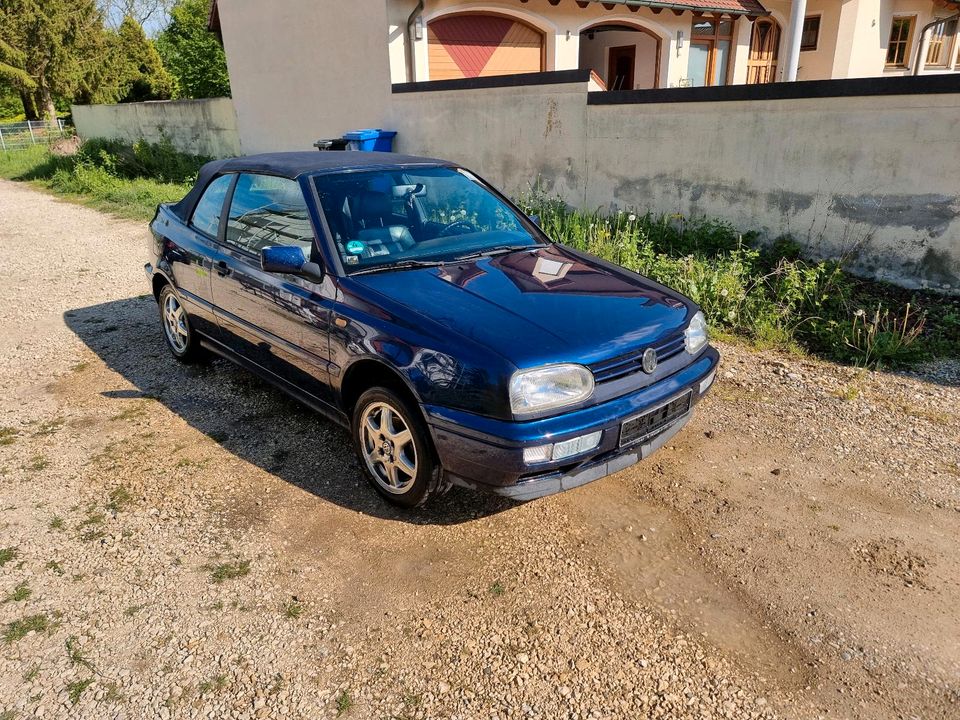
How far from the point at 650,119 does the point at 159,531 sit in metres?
6.95

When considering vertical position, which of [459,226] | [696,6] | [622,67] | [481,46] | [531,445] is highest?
[696,6]

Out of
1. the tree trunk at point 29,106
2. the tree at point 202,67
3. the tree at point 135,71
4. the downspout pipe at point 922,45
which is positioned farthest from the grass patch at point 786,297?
the tree trunk at point 29,106

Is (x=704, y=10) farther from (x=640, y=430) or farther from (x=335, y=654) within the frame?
(x=335, y=654)

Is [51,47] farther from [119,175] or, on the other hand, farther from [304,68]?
[304,68]

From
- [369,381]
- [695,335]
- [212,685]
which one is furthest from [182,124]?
[212,685]

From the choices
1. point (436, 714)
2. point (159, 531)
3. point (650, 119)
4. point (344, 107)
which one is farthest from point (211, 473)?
point (344, 107)

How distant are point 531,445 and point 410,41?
11146 millimetres

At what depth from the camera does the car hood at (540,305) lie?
10.1 feet

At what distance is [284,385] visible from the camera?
4254 millimetres

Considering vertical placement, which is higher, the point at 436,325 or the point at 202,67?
the point at 202,67

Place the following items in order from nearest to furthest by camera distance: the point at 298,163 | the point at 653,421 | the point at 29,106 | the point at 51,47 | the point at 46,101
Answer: the point at 653,421
the point at 298,163
the point at 51,47
the point at 46,101
the point at 29,106

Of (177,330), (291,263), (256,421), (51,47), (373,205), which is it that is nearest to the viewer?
(291,263)

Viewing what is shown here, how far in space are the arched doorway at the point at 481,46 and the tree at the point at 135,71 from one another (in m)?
27.5

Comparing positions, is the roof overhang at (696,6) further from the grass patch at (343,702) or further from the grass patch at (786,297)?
the grass patch at (343,702)
